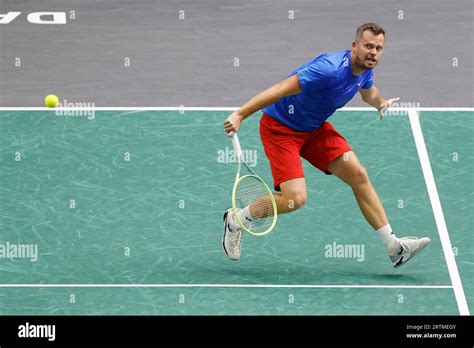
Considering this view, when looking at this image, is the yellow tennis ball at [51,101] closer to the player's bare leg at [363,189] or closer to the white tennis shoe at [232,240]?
the white tennis shoe at [232,240]

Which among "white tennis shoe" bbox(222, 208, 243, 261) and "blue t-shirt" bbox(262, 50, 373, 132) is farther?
"white tennis shoe" bbox(222, 208, 243, 261)

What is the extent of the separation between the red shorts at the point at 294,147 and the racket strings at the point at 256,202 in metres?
0.18

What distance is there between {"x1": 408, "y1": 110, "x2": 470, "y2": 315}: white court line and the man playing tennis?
422mm

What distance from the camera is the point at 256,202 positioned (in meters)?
12.1

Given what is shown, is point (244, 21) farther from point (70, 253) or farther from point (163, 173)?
point (70, 253)

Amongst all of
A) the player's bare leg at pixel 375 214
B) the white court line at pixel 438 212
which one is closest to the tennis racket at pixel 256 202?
the player's bare leg at pixel 375 214

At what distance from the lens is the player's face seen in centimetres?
A: 1156

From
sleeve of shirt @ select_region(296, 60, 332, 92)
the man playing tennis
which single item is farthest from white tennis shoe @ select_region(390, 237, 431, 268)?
sleeve of shirt @ select_region(296, 60, 332, 92)

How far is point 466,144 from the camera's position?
15008mm

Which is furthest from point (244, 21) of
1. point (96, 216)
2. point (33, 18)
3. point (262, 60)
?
point (96, 216)

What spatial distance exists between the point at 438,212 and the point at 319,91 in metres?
2.28

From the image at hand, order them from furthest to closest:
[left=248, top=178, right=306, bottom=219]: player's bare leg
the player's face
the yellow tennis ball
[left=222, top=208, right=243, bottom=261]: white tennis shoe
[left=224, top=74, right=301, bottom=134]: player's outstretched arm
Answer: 1. the yellow tennis ball
2. [left=222, top=208, right=243, bottom=261]: white tennis shoe
3. [left=248, top=178, right=306, bottom=219]: player's bare leg
4. the player's face
5. [left=224, top=74, right=301, bottom=134]: player's outstretched arm

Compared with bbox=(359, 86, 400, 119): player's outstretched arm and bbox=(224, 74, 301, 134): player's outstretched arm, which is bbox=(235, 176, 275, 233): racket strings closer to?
bbox=(224, 74, 301, 134): player's outstretched arm

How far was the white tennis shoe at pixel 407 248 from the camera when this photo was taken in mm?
12027
